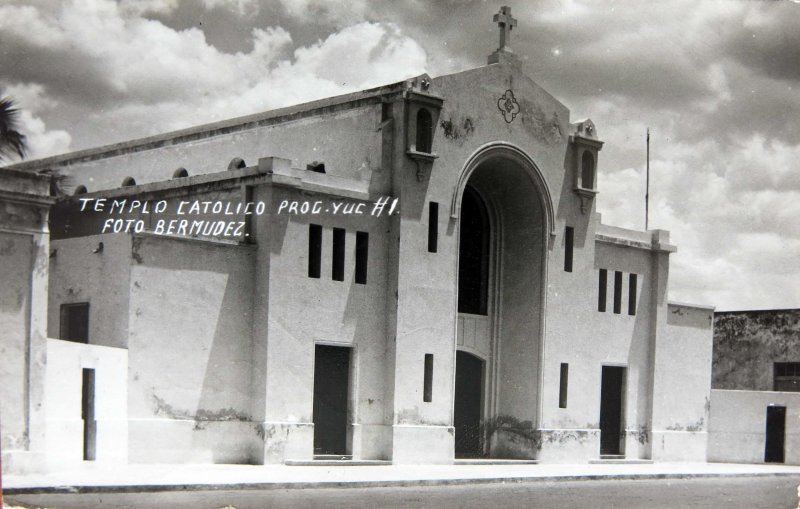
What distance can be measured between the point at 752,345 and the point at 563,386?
14.3m

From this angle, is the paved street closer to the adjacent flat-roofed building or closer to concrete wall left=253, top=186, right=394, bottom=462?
concrete wall left=253, top=186, right=394, bottom=462

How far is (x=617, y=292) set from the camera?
110ft

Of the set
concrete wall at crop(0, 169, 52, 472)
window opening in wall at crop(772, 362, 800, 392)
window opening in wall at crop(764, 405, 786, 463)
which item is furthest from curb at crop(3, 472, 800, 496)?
window opening in wall at crop(772, 362, 800, 392)

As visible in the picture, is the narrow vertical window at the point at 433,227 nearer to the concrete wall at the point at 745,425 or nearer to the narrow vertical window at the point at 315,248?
the narrow vertical window at the point at 315,248

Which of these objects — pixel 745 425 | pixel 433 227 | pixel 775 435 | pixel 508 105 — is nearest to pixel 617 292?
pixel 745 425

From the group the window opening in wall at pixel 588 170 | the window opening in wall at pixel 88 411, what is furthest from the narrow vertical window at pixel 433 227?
the window opening in wall at pixel 88 411

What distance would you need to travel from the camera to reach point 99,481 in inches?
733

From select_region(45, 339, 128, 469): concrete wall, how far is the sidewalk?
15.6 inches

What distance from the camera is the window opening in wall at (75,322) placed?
24484 mm

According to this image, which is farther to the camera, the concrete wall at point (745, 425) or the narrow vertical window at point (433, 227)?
the concrete wall at point (745, 425)

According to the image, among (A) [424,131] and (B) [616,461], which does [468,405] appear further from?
(A) [424,131]

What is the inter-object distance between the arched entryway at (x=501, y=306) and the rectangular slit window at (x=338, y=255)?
188 inches

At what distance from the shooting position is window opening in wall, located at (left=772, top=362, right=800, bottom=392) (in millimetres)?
40969

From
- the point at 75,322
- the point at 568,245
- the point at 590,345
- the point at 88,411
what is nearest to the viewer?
the point at 88,411
